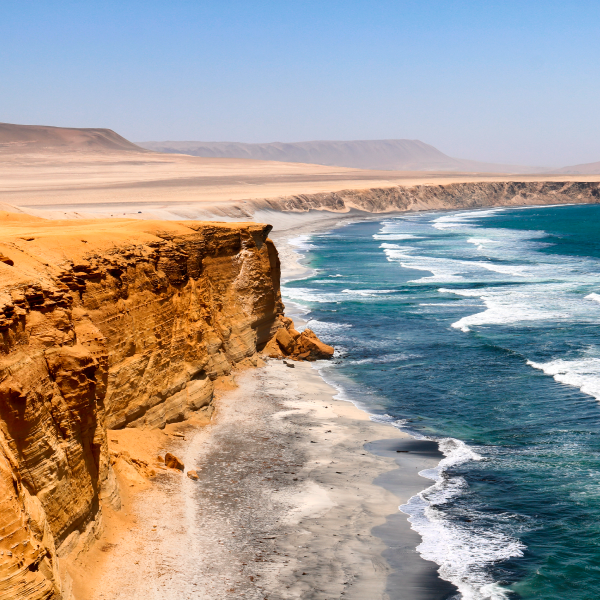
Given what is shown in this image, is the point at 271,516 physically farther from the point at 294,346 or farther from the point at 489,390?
the point at 294,346

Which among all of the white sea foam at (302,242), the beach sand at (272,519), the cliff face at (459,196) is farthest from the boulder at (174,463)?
the cliff face at (459,196)

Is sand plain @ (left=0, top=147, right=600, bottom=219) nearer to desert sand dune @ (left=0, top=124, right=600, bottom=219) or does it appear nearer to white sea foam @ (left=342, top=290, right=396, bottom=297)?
desert sand dune @ (left=0, top=124, right=600, bottom=219)

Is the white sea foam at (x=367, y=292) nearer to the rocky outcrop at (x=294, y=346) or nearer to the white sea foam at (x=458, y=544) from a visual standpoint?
the rocky outcrop at (x=294, y=346)

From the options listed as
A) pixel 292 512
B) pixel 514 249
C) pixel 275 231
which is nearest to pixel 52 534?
pixel 292 512

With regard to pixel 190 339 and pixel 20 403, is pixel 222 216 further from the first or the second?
pixel 20 403

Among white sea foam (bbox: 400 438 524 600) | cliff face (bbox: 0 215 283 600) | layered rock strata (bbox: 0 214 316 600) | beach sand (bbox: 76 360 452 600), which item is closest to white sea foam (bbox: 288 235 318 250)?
layered rock strata (bbox: 0 214 316 600)

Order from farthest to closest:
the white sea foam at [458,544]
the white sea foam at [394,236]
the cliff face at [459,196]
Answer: the cliff face at [459,196] → the white sea foam at [394,236] → the white sea foam at [458,544]
